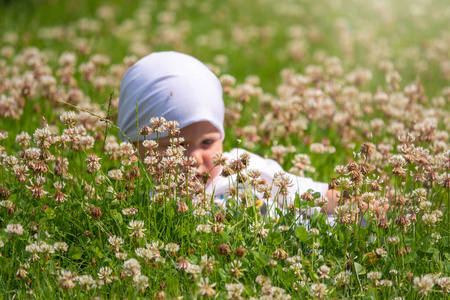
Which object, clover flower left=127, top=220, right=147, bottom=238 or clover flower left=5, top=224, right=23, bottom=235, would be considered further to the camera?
clover flower left=127, top=220, right=147, bottom=238

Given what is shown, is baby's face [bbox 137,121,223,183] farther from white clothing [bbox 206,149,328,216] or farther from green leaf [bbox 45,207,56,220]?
green leaf [bbox 45,207,56,220]

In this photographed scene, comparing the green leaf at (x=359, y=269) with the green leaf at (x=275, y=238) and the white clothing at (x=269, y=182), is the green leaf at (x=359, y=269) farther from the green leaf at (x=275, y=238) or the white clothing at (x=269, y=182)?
the white clothing at (x=269, y=182)

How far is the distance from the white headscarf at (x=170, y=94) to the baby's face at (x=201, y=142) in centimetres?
7

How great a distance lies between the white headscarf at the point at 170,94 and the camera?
4602mm

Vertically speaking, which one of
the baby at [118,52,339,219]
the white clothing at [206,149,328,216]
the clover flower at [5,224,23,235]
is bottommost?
the clover flower at [5,224,23,235]

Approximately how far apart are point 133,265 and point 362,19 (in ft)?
33.3

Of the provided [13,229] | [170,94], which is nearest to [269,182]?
[170,94]

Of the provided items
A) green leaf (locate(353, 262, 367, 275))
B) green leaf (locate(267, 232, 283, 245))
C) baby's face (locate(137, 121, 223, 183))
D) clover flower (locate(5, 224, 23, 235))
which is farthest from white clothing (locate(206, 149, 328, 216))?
clover flower (locate(5, 224, 23, 235))

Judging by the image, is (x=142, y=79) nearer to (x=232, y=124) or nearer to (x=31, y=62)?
(x=232, y=124)

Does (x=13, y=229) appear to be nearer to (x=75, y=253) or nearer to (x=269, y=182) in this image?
(x=75, y=253)

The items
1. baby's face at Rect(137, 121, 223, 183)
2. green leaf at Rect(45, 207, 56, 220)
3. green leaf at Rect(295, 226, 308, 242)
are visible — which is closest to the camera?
green leaf at Rect(295, 226, 308, 242)

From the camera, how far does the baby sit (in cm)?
460

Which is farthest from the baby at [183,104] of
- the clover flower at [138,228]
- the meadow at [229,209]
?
the clover flower at [138,228]

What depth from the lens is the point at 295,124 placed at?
6.25 m
